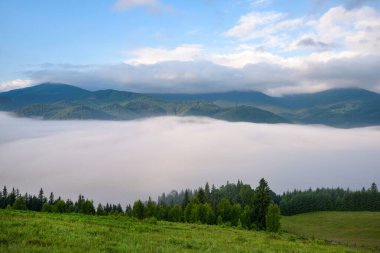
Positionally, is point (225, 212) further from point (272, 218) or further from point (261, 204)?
point (272, 218)

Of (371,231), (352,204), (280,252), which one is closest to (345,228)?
(371,231)

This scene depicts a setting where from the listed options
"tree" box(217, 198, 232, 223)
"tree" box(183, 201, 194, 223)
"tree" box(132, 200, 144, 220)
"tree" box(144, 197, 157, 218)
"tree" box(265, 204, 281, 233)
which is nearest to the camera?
"tree" box(265, 204, 281, 233)

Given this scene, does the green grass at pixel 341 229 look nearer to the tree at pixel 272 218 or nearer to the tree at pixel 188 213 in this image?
the tree at pixel 272 218

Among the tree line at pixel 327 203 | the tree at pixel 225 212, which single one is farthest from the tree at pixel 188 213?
the tree line at pixel 327 203

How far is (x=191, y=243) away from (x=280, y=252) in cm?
599

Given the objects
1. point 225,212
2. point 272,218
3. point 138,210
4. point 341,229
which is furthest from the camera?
point 341,229

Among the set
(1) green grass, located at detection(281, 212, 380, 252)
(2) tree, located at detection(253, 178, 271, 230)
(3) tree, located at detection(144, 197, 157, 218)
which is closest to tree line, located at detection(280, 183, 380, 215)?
(1) green grass, located at detection(281, 212, 380, 252)

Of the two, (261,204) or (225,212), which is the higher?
(261,204)

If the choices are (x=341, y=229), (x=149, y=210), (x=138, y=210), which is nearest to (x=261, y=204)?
(x=149, y=210)

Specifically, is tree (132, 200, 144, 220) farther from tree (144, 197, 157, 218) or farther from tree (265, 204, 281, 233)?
tree (265, 204, 281, 233)

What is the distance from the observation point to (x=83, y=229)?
25172 mm

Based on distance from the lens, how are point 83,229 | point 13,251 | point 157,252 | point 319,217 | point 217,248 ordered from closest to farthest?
1. point 13,251
2. point 157,252
3. point 217,248
4. point 83,229
5. point 319,217

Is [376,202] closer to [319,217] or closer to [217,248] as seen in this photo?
[319,217]

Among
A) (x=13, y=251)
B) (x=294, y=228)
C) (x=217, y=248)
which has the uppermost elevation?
(x=13, y=251)
